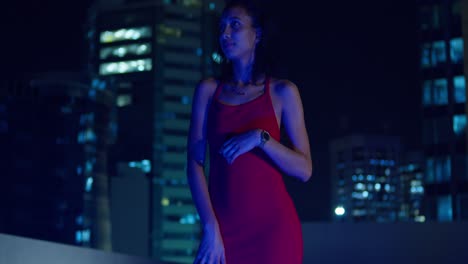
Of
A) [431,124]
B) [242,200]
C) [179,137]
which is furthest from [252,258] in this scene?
[179,137]

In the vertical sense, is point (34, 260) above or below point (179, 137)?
below

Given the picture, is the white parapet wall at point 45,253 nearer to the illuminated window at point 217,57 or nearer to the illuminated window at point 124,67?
the illuminated window at point 217,57

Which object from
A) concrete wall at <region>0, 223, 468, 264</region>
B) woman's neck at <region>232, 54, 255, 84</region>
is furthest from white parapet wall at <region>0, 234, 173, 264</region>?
concrete wall at <region>0, 223, 468, 264</region>

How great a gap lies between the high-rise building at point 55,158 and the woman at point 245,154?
8975 centimetres

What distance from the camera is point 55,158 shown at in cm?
9469

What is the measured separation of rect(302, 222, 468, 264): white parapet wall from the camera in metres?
7.39

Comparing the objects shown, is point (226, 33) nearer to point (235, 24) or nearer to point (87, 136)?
point (235, 24)

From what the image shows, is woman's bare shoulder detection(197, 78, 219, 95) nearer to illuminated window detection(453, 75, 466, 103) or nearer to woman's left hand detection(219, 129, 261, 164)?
woman's left hand detection(219, 129, 261, 164)

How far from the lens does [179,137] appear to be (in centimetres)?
13162

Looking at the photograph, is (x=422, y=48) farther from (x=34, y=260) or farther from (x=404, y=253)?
(x=34, y=260)

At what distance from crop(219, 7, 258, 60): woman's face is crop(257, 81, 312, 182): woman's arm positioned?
0.46ft

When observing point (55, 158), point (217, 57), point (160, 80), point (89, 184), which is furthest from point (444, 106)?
point (160, 80)

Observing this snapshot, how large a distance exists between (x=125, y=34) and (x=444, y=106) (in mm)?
91079

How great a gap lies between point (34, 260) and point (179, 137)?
421 feet
